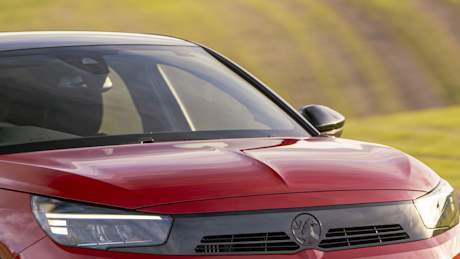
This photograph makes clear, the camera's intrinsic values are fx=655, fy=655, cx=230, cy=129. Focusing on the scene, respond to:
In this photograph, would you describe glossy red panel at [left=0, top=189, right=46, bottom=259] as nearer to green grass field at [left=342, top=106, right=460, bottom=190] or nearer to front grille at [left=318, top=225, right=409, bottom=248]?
front grille at [left=318, top=225, right=409, bottom=248]

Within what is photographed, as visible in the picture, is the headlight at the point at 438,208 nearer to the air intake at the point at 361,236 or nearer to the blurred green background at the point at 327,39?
the air intake at the point at 361,236

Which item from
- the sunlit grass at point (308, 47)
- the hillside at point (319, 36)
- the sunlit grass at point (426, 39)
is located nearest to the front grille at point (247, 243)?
the hillside at point (319, 36)

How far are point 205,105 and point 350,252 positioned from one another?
1510 millimetres

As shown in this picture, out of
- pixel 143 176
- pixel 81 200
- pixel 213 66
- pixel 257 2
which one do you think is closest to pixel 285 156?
pixel 143 176

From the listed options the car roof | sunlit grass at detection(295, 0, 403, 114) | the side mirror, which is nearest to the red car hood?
the side mirror

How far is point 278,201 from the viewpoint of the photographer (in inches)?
74.8

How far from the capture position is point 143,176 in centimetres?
197

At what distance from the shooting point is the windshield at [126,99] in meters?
2.67

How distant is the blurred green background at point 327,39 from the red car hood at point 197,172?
9.79m

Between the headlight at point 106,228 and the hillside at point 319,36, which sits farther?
the hillside at point 319,36

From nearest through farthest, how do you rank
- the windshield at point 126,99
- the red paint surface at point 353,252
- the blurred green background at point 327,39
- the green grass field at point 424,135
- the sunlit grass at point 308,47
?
the red paint surface at point 353,252 → the windshield at point 126,99 → the green grass field at point 424,135 → the blurred green background at point 327,39 → the sunlit grass at point 308,47

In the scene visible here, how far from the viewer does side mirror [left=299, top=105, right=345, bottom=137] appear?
128 inches

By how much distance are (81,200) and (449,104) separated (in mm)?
19419

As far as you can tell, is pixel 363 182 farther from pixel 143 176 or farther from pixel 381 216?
pixel 143 176
